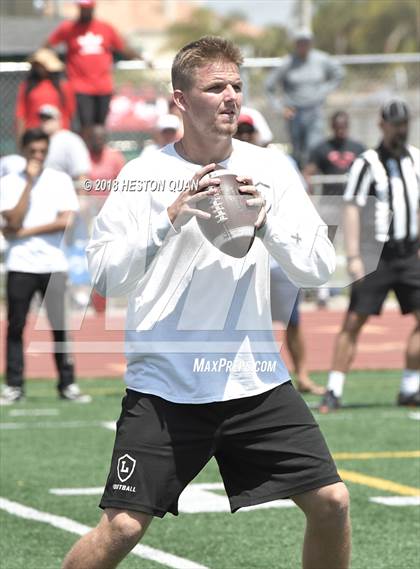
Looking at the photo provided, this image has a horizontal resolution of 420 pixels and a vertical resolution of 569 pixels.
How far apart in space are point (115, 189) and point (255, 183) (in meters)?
0.47

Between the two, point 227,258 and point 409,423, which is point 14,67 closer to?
point 409,423

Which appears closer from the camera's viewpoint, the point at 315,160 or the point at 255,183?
the point at 255,183

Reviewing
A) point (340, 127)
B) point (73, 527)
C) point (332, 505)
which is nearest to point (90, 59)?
point (340, 127)

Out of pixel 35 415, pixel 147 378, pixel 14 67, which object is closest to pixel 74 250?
pixel 35 415

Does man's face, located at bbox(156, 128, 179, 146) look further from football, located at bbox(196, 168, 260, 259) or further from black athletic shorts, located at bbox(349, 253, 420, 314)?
football, located at bbox(196, 168, 260, 259)

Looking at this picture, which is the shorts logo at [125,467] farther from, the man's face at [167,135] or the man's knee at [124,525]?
the man's face at [167,135]

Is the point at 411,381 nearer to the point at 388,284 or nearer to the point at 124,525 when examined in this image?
the point at 388,284

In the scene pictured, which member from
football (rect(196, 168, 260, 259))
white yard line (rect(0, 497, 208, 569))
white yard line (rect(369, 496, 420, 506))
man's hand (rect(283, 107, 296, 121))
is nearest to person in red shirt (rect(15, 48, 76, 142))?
man's hand (rect(283, 107, 296, 121))

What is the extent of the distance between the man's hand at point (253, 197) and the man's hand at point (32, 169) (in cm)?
724

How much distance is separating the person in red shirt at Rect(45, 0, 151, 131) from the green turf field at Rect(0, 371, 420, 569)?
6166mm

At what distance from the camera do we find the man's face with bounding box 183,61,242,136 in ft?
16.3

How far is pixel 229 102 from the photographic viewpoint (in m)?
4.97

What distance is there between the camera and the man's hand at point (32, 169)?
11828 mm

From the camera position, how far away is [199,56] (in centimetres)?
503
